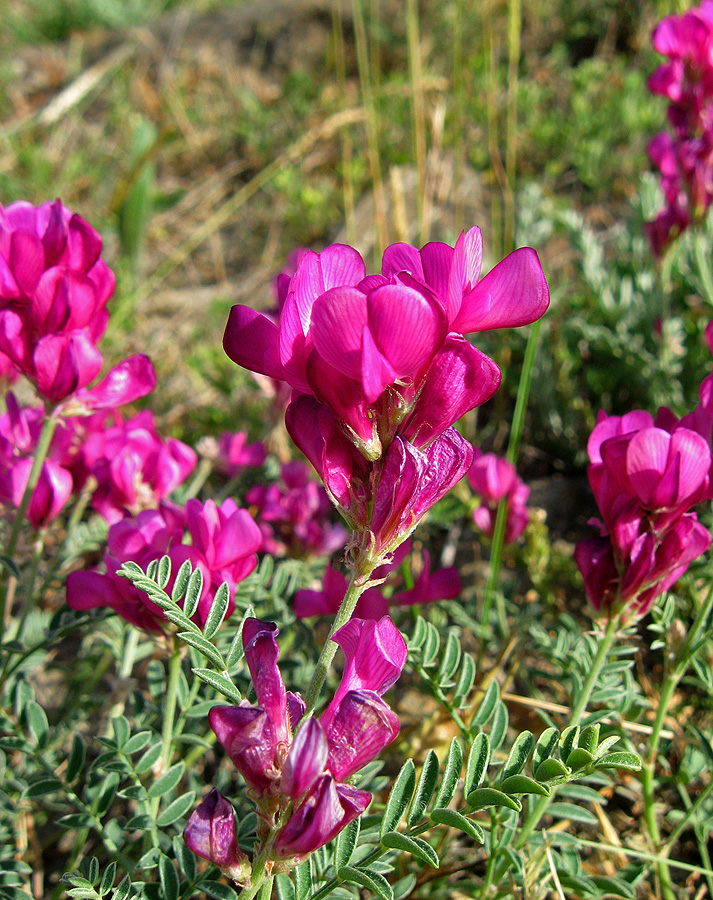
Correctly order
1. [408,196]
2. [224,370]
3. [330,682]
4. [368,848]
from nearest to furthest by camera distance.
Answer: [368,848], [330,682], [224,370], [408,196]

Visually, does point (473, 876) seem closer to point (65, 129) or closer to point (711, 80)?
point (711, 80)

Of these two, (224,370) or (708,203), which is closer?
(708,203)

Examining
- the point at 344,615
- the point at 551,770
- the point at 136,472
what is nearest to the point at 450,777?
the point at 551,770

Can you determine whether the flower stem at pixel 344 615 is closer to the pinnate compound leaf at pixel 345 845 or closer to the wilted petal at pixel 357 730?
the wilted petal at pixel 357 730

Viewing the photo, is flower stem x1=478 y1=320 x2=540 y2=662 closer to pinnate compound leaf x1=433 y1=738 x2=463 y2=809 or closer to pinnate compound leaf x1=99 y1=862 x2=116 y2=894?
pinnate compound leaf x1=433 y1=738 x2=463 y2=809

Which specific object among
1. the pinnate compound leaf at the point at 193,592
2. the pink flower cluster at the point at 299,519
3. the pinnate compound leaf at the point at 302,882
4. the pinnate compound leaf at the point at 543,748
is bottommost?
the pink flower cluster at the point at 299,519

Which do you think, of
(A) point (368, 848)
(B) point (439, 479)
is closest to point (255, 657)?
(B) point (439, 479)

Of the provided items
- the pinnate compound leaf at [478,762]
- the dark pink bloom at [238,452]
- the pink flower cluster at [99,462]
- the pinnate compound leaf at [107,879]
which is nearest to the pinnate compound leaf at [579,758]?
the pinnate compound leaf at [478,762]
